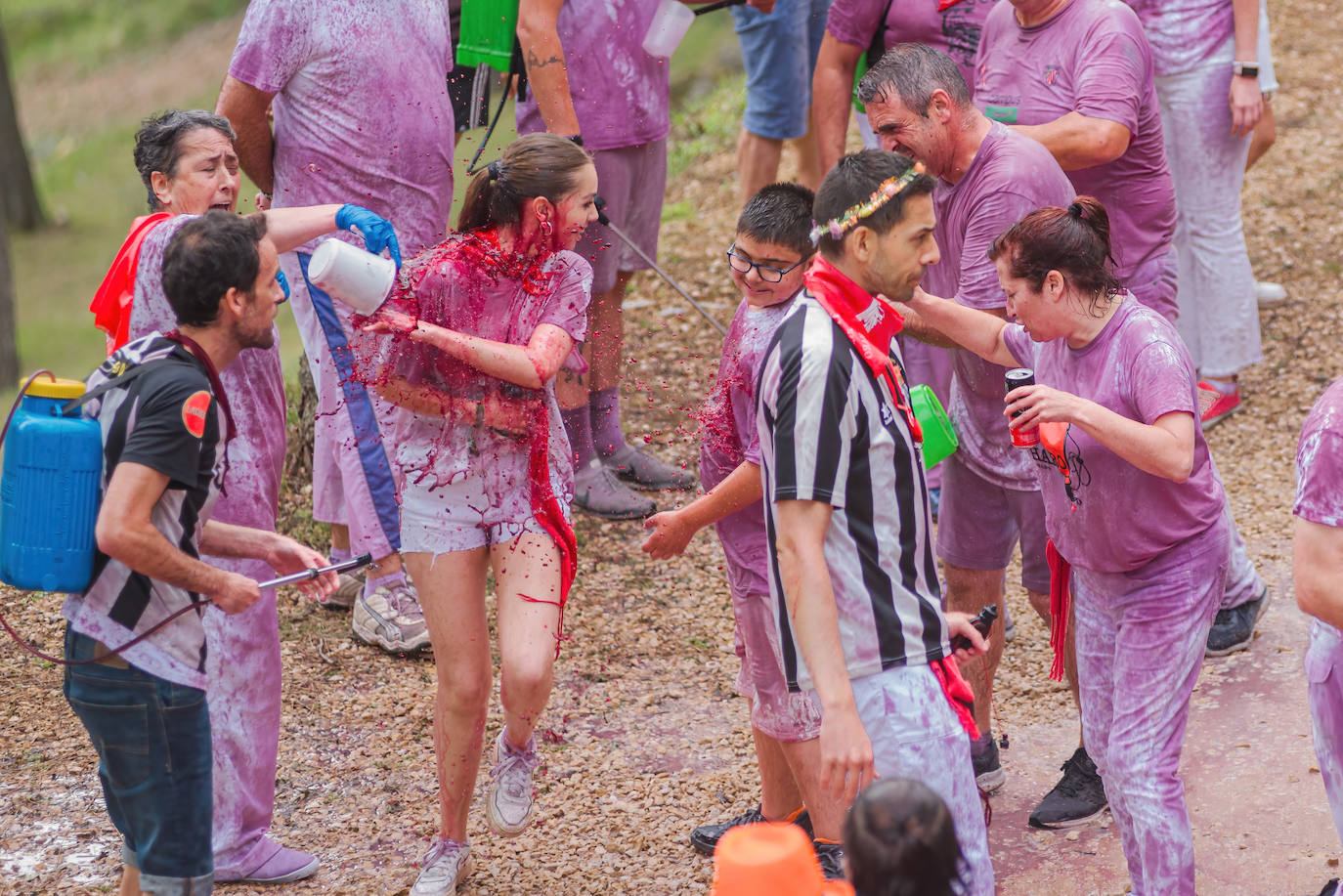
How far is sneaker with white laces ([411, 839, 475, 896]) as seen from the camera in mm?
3471

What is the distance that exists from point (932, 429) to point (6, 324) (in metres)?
10.4

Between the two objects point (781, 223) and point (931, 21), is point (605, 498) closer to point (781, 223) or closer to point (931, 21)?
point (931, 21)

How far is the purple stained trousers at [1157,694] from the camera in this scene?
3094 millimetres

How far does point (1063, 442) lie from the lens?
10.2 feet

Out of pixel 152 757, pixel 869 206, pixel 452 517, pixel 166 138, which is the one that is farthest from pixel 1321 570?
pixel 166 138

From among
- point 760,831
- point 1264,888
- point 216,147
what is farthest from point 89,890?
point 1264,888

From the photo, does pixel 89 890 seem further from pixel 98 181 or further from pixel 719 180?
pixel 98 181

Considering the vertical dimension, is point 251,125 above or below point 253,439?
above

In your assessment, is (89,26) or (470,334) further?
(89,26)

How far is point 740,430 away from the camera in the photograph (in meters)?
3.34

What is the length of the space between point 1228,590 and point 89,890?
3.49 meters

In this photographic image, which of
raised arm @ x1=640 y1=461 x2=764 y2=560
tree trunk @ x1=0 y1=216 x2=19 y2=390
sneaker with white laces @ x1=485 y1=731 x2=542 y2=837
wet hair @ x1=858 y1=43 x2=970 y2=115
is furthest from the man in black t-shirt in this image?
tree trunk @ x1=0 y1=216 x2=19 y2=390

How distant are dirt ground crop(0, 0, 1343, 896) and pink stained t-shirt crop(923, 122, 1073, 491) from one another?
967mm

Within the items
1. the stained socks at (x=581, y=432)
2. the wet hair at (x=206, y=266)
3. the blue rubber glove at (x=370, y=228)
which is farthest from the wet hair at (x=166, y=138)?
the stained socks at (x=581, y=432)
